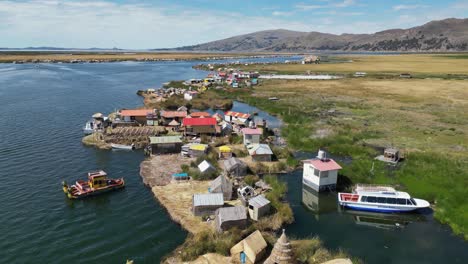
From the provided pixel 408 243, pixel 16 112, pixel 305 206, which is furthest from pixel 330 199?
pixel 16 112

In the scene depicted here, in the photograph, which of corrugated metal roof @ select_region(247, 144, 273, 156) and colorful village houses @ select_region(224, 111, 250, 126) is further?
colorful village houses @ select_region(224, 111, 250, 126)

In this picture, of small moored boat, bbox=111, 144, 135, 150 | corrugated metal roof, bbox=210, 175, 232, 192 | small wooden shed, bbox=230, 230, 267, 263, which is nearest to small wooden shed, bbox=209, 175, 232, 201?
corrugated metal roof, bbox=210, 175, 232, 192

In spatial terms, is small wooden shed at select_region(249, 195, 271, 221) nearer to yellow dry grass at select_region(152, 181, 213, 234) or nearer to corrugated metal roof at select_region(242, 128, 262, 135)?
yellow dry grass at select_region(152, 181, 213, 234)

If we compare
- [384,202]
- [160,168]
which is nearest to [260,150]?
[160,168]

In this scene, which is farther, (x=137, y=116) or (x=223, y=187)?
(x=137, y=116)

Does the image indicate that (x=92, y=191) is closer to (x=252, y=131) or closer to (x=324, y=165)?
(x=252, y=131)

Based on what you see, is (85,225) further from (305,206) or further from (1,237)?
(305,206)

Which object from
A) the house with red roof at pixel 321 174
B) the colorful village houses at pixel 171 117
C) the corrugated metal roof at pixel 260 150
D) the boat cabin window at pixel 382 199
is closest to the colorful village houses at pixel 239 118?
the colorful village houses at pixel 171 117
